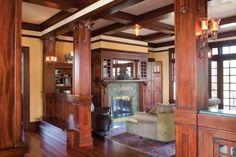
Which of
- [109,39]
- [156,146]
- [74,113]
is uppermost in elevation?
[109,39]

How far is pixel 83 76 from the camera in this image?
16.2 ft

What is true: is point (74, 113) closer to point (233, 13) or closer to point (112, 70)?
point (112, 70)

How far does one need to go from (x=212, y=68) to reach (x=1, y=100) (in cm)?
843

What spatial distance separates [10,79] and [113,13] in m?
3.86

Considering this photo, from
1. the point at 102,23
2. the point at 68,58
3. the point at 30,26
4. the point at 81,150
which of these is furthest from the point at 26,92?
the point at 102,23

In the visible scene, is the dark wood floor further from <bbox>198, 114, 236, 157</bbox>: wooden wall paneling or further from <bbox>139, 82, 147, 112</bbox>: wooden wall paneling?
<bbox>139, 82, 147, 112</bbox>: wooden wall paneling

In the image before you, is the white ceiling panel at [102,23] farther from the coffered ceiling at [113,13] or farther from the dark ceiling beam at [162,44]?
the dark ceiling beam at [162,44]

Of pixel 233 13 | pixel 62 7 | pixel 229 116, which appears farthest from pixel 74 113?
pixel 233 13

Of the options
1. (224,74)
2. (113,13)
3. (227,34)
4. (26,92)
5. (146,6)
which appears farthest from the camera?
(224,74)

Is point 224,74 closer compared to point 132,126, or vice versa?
point 132,126

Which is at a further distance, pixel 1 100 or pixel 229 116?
pixel 229 116

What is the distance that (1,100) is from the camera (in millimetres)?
1239

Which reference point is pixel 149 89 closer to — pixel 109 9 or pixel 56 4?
pixel 109 9

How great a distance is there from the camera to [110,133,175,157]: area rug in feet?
14.4
